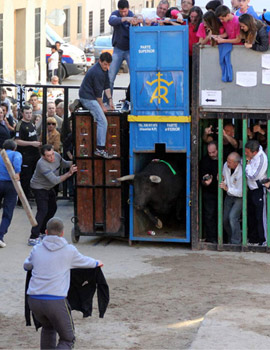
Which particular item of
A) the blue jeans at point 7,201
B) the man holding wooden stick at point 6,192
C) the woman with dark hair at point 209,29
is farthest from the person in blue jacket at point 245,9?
the blue jeans at point 7,201

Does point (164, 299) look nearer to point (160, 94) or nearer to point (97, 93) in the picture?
point (160, 94)

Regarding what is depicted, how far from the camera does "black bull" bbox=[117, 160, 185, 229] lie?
639 inches

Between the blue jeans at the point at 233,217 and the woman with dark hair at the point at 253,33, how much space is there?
8.61 ft

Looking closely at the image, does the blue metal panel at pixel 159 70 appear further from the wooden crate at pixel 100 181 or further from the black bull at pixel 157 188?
the black bull at pixel 157 188

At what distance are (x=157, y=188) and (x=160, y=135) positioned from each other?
3.18ft

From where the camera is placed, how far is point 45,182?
16141mm

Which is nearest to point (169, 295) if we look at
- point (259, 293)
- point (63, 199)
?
point (259, 293)

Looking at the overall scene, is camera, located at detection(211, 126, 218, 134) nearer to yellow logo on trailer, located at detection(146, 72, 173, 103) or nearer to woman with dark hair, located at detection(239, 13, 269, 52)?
yellow logo on trailer, located at detection(146, 72, 173, 103)

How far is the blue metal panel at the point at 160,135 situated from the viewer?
1602cm

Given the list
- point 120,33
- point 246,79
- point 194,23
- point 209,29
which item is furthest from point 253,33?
point 120,33

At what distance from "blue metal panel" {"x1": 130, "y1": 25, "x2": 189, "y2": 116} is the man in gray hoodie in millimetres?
6520

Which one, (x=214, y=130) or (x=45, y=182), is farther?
(x=214, y=130)

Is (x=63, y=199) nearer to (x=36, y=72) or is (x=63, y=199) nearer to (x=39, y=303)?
(x=39, y=303)

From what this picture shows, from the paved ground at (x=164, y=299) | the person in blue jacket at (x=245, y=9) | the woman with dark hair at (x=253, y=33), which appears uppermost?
the person in blue jacket at (x=245, y=9)
